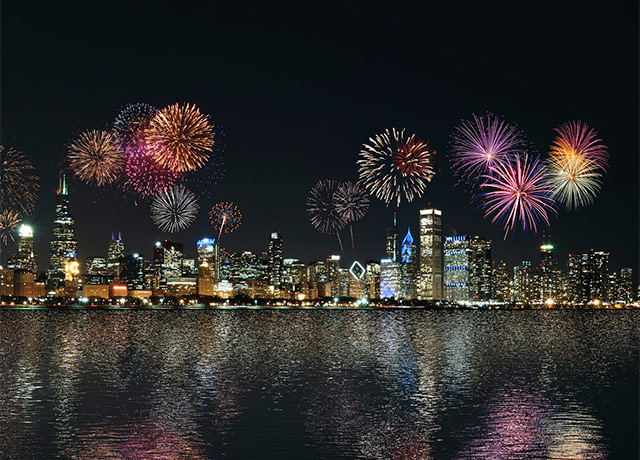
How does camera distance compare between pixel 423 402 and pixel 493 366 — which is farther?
pixel 493 366

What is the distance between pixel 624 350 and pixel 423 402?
47969 mm

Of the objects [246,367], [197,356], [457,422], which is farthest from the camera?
[197,356]

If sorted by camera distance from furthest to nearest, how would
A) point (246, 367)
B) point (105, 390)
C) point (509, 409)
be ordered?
point (246, 367) → point (105, 390) → point (509, 409)

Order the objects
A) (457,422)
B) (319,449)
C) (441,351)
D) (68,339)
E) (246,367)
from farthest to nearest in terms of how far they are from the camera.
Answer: (68,339) < (441,351) < (246,367) < (457,422) < (319,449)

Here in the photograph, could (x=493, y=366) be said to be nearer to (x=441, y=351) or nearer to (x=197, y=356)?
(x=441, y=351)

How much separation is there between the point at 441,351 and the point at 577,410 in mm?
34982

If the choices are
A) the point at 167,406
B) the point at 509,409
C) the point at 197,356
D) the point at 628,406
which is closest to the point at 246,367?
the point at 197,356

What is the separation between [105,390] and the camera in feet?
132

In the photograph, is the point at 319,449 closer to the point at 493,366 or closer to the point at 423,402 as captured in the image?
the point at 423,402

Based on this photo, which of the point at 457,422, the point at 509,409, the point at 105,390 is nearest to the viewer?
the point at 457,422

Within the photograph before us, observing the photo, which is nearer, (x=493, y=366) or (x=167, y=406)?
(x=167, y=406)

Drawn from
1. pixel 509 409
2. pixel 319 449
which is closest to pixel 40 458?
pixel 319 449

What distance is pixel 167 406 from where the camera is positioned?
114 ft

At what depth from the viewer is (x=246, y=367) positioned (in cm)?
5316
